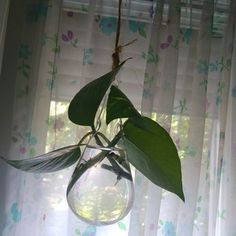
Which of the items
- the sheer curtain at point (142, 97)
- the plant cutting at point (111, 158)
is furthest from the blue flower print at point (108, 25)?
the plant cutting at point (111, 158)

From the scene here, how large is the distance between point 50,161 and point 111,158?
0.11 m

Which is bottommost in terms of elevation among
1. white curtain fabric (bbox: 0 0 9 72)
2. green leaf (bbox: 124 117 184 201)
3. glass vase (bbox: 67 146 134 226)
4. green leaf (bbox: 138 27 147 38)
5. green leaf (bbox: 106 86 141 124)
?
glass vase (bbox: 67 146 134 226)

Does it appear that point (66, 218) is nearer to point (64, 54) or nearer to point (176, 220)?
point (176, 220)

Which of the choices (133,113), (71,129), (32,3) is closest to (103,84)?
(133,113)

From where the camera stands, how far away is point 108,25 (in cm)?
106

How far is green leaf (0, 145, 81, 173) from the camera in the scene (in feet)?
2.03

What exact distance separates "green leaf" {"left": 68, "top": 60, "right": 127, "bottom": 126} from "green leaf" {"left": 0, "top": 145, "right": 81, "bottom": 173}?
8 centimetres

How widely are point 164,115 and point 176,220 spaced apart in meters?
0.29

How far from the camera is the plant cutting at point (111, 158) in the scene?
1.80ft

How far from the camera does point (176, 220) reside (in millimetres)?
995

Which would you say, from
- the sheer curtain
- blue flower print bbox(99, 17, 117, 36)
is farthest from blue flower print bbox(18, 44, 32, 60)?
blue flower print bbox(99, 17, 117, 36)

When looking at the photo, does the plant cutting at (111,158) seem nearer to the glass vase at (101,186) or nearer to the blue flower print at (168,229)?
the glass vase at (101,186)

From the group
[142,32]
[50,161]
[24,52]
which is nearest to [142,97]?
[142,32]

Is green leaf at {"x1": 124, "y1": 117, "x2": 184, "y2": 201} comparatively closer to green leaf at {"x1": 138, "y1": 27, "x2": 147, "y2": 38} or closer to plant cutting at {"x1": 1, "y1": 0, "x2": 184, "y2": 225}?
plant cutting at {"x1": 1, "y1": 0, "x2": 184, "y2": 225}
